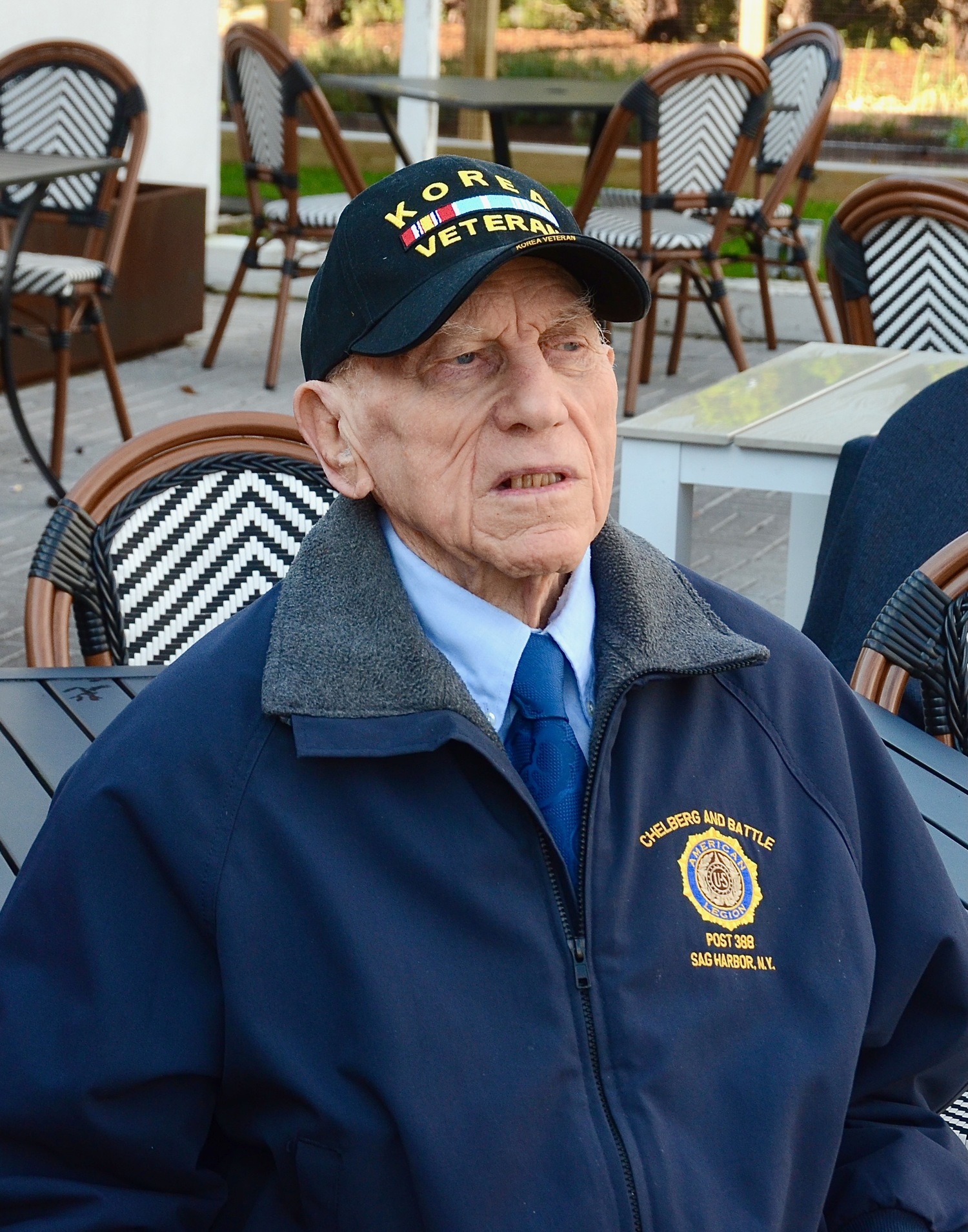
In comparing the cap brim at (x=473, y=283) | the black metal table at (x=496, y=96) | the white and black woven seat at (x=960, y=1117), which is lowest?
the white and black woven seat at (x=960, y=1117)

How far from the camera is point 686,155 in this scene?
249 inches

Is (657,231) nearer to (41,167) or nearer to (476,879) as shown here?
(41,167)

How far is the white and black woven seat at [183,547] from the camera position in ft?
7.59

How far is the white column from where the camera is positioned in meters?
9.16

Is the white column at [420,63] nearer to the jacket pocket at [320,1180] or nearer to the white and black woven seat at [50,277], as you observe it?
the white and black woven seat at [50,277]

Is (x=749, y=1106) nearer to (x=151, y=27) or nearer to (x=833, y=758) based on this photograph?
(x=833, y=758)

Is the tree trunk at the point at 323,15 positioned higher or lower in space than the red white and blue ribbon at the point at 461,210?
lower

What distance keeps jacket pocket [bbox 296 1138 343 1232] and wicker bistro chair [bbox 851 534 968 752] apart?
117 centimetres

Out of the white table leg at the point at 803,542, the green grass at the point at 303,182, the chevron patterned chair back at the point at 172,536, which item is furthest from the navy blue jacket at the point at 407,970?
the green grass at the point at 303,182

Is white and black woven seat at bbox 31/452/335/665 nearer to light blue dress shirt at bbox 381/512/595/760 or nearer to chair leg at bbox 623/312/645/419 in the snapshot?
light blue dress shirt at bbox 381/512/595/760

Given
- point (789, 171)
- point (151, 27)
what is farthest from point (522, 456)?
point (151, 27)

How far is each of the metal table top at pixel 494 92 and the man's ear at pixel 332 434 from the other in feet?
18.4

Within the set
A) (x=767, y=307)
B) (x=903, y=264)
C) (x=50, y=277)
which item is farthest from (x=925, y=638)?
(x=767, y=307)

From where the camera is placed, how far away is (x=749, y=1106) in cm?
129
